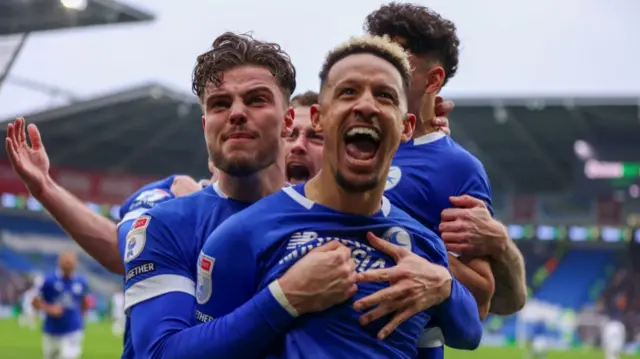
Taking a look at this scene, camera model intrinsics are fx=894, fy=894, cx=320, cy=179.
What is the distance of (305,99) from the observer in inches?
189

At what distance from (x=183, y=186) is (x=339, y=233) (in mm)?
1972

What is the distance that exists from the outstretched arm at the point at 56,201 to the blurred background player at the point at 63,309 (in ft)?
37.4

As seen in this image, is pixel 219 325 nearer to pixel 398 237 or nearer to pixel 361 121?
pixel 398 237

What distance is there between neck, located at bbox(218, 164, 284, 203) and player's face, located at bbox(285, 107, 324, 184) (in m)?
1.12

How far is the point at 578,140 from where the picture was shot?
39344 mm

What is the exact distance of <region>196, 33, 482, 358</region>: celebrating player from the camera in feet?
8.40

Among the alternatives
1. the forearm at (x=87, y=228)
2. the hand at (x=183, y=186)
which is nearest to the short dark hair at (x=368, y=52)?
the hand at (x=183, y=186)

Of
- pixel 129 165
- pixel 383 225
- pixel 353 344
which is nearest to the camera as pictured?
pixel 353 344

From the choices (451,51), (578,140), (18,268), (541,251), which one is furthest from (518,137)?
(451,51)

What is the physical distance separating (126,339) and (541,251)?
41760 mm

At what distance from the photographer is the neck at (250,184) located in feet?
10.5

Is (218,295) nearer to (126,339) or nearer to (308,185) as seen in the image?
(308,185)

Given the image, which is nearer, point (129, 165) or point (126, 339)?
point (126, 339)

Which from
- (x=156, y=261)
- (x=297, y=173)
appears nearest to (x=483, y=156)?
(x=297, y=173)
